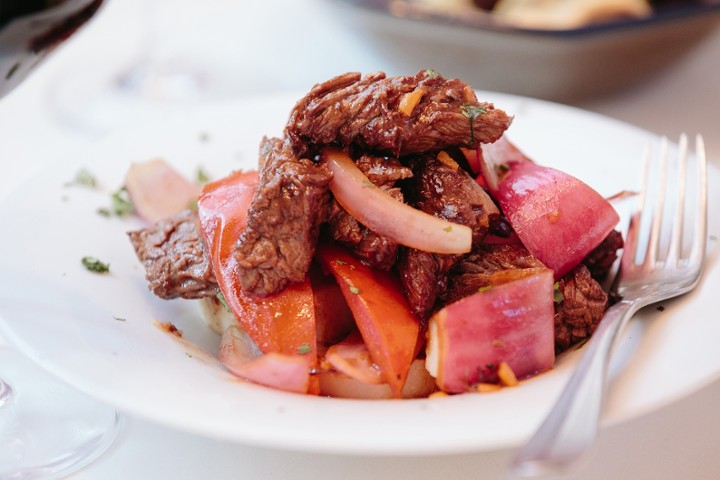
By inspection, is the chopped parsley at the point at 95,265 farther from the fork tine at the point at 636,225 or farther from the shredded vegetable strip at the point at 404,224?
the fork tine at the point at 636,225

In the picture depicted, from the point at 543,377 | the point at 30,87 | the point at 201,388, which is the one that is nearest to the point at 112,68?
the point at 30,87

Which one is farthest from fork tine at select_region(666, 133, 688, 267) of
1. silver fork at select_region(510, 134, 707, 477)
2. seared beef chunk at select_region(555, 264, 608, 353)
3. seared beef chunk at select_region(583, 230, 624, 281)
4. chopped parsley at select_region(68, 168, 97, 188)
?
chopped parsley at select_region(68, 168, 97, 188)

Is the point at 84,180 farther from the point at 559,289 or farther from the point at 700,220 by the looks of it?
the point at 700,220

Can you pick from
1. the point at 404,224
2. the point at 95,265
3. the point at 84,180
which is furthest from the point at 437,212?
the point at 84,180

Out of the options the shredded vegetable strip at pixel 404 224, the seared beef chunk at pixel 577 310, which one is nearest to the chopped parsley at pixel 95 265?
the shredded vegetable strip at pixel 404 224

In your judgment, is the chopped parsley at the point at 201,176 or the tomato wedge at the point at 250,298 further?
the chopped parsley at the point at 201,176

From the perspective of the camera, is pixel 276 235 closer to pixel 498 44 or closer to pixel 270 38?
pixel 498 44
